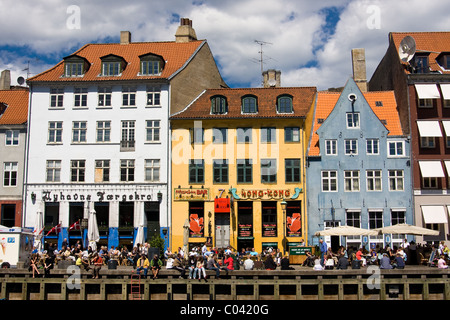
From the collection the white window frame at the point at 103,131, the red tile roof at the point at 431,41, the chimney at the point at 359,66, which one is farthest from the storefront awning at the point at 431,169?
the white window frame at the point at 103,131

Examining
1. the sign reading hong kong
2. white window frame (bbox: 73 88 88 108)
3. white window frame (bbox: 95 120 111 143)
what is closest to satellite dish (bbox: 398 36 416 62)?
the sign reading hong kong

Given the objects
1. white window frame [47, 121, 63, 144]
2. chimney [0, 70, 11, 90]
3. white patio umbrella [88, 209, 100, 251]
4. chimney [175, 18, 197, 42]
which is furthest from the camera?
chimney [0, 70, 11, 90]

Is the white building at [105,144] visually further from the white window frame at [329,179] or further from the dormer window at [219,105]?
the white window frame at [329,179]

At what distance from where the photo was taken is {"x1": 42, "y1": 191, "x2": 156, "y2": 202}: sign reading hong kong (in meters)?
42.8

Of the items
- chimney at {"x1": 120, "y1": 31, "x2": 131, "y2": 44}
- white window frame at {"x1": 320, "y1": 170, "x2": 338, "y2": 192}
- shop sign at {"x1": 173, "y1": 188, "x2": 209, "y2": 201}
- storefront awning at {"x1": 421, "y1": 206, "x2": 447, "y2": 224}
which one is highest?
chimney at {"x1": 120, "y1": 31, "x2": 131, "y2": 44}

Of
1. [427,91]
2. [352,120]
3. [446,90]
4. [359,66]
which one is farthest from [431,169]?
[359,66]

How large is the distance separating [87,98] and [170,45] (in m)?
9.71

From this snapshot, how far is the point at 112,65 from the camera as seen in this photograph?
4519 cm

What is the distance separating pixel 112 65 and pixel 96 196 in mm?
11335

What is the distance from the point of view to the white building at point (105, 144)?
42844 millimetres

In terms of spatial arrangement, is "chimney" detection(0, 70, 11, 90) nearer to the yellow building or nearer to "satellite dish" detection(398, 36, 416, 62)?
the yellow building

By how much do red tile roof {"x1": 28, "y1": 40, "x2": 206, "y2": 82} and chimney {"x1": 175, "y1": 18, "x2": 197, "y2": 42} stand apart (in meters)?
1.58

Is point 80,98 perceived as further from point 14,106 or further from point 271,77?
point 271,77
